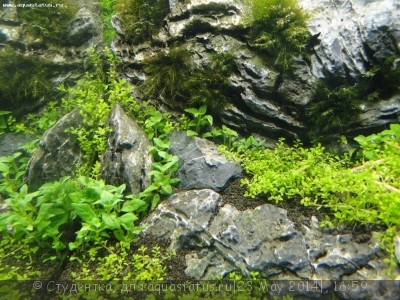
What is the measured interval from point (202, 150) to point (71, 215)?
5.50 feet

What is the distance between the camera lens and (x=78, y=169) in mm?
4438

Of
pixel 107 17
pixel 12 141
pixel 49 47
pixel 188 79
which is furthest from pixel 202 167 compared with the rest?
pixel 107 17

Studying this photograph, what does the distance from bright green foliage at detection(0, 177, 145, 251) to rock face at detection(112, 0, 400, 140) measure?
6.16ft

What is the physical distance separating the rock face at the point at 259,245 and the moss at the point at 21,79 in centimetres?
305

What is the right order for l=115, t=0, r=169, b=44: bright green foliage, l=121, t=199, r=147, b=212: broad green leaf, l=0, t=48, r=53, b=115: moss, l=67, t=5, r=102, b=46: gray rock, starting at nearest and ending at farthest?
l=121, t=199, r=147, b=212: broad green leaf < l=115, t=0, r=169, b=44: bright green foliage < l=0, t=48, r=53, b=115: moss < l=67, t=5, r=102, b=46: gray rock

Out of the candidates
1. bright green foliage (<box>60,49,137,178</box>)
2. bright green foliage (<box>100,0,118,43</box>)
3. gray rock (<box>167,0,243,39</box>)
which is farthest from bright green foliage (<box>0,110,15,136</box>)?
gray rock (<box>167,0,243,39</box>)

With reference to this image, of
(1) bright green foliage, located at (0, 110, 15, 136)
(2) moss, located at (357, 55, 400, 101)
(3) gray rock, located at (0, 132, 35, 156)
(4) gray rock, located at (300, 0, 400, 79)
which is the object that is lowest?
(3) gray rock, located at (0, 132, 35, 156)

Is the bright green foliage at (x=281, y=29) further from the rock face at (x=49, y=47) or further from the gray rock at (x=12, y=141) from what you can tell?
the gray rock at (x=12, y=141)

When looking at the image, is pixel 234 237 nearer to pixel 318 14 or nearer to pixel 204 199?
pixel 204 199

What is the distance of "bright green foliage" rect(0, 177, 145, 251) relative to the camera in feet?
11.4

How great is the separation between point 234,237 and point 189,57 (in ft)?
7.92

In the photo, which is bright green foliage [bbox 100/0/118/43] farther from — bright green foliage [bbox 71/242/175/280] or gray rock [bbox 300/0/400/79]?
bright green foliage [bbox 71/242/175/280]

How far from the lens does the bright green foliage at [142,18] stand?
4.86 metres

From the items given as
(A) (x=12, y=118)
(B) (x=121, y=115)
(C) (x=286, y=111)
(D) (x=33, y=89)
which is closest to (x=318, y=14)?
(C) (x=286, y=111)
